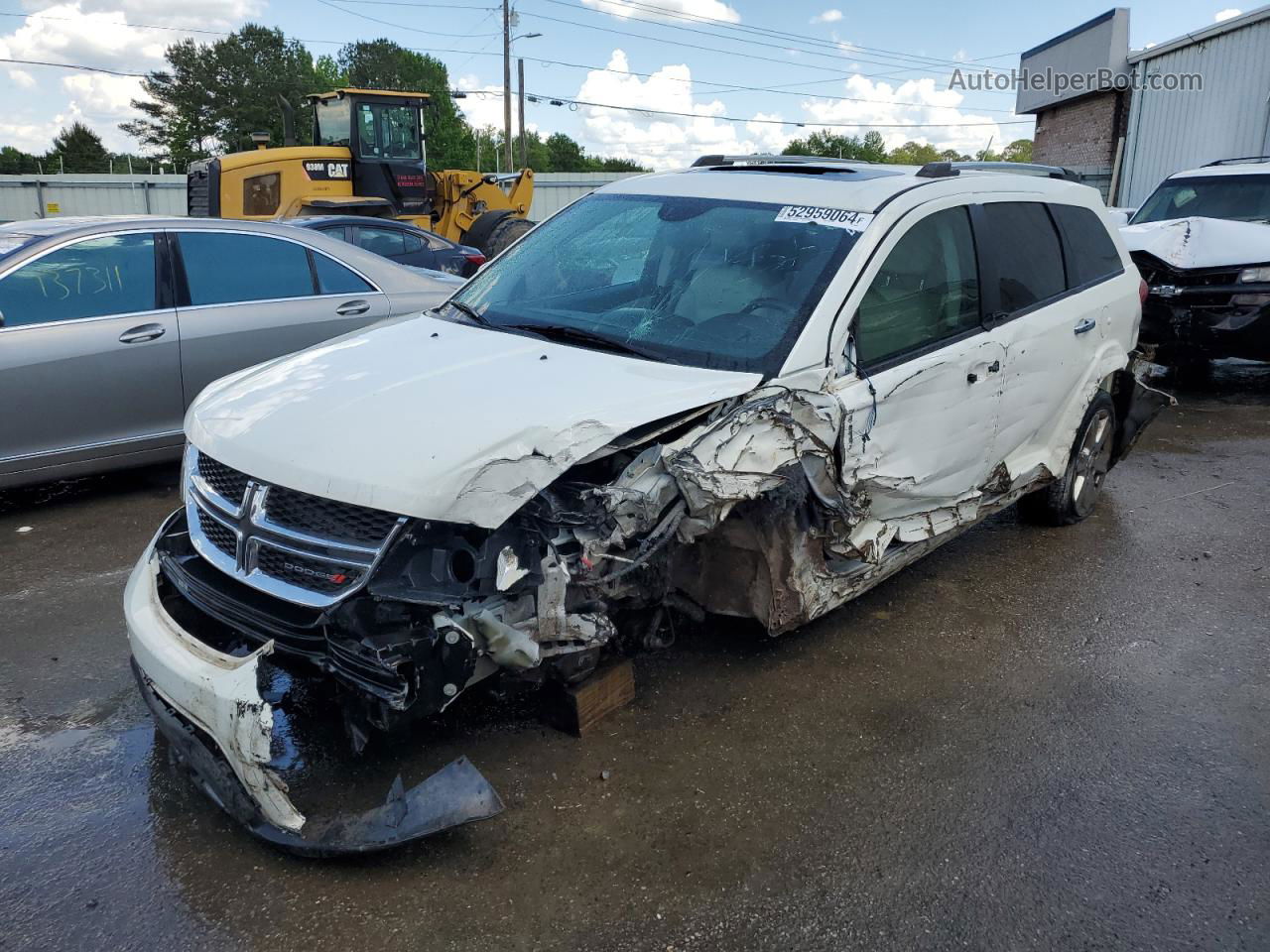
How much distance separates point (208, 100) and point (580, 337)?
254 feet

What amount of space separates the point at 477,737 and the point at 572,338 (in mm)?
1458

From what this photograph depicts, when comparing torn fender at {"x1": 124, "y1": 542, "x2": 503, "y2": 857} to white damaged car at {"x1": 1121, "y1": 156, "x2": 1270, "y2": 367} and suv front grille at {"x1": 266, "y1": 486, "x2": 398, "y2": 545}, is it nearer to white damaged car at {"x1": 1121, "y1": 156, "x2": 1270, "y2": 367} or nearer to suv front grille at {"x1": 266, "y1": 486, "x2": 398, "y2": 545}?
suv front grille at {"x1": 266, "y1": 486, "x2": 398, "y2": 545}

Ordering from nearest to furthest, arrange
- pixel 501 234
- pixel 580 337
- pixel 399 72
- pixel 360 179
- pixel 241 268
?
pixel 580 337
pixel 241 268
pixel 501 234
pixel 360 179
pixel 399 72

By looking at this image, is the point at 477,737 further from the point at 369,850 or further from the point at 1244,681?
the point at 1244,681

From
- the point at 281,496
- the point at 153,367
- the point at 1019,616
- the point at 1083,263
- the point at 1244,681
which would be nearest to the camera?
the point at 281,496

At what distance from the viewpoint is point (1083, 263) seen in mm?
4977

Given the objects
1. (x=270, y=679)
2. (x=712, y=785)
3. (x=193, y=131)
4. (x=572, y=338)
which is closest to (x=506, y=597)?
(x=270, y=679)

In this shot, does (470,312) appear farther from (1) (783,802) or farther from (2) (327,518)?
(1) (783,802)

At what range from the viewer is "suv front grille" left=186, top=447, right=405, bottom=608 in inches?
103

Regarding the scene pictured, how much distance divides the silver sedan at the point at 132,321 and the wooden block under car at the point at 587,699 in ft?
11.2

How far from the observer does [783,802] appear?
300cm

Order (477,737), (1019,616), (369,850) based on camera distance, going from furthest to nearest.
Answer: (1019,616) < (477,737) < (369,850)

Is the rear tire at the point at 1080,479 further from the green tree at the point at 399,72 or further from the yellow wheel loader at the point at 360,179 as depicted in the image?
the green tree at the point at 399,72

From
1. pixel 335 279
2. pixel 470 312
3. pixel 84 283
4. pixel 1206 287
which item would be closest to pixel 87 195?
pixel 335 279
